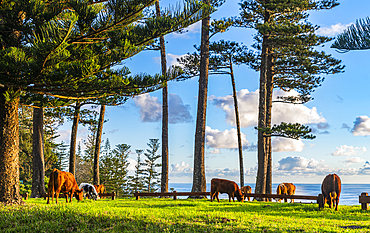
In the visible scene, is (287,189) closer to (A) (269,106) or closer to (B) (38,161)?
(A) (269,106)

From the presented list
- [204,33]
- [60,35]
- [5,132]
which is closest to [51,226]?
[5,132]

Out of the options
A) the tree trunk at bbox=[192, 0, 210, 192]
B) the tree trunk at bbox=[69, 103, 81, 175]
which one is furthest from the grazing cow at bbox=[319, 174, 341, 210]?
the tree trunk at bbox=[69, 103, 81, 175]

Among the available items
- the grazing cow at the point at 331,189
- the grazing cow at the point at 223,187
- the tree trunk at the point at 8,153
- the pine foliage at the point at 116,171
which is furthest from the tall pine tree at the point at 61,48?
the pine foliage at the point at 116,171

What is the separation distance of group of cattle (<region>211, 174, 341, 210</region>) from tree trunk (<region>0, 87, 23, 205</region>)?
7.72 metres

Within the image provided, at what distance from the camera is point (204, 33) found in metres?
18.2

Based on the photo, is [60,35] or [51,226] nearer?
[51,226]

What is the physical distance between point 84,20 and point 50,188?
6130mm

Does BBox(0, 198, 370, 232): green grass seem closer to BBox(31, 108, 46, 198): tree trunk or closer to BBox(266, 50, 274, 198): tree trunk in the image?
BBox(31, 108, 46, 198): tree trunk

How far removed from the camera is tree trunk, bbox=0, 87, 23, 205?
33.2ft

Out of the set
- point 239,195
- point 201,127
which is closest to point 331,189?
point 239,195

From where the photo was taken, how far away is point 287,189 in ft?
58.4

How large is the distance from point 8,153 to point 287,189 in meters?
14.0

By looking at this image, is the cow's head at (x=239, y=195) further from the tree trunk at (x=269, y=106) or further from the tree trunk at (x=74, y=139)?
the tree trunk at (x=74, y=139)

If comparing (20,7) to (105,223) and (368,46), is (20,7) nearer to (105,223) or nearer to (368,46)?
(105,223)
